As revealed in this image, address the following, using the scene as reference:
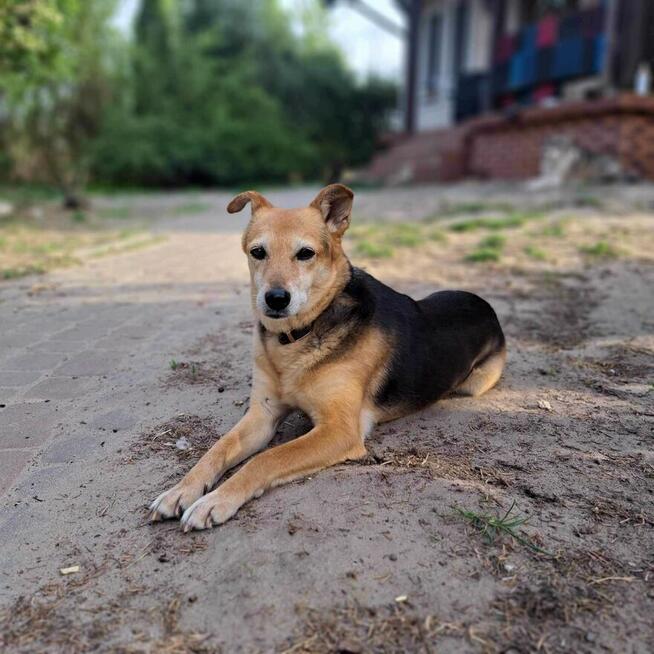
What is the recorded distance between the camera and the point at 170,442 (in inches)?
131

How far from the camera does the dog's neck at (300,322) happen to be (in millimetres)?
3357

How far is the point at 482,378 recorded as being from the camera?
3934mm

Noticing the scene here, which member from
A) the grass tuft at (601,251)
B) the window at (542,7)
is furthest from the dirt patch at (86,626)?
the window at (542,7)

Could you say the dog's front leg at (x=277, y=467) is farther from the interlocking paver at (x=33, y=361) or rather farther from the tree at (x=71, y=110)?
the tree at (x=71, y=110)

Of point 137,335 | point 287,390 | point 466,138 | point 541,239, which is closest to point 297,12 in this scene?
point 466,138

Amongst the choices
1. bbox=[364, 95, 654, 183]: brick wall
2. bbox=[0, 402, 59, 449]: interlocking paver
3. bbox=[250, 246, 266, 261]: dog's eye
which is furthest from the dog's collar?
bbox=[364, 95, 654, 183]: brick wall

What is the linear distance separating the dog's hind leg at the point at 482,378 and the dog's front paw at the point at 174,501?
A: 186 centimetres

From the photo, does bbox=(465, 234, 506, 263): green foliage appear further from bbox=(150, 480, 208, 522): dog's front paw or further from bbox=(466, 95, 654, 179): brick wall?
bbox=(150, 480, 208, 522): dog's front paw

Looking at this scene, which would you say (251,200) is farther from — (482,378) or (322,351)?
(482,378)

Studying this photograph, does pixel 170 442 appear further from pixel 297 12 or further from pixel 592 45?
pixel 297 12

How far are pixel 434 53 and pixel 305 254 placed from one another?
20704mm

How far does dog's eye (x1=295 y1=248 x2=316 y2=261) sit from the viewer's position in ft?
11.1

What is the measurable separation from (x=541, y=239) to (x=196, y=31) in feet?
73.2

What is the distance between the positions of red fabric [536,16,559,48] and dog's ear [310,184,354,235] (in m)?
14.2
